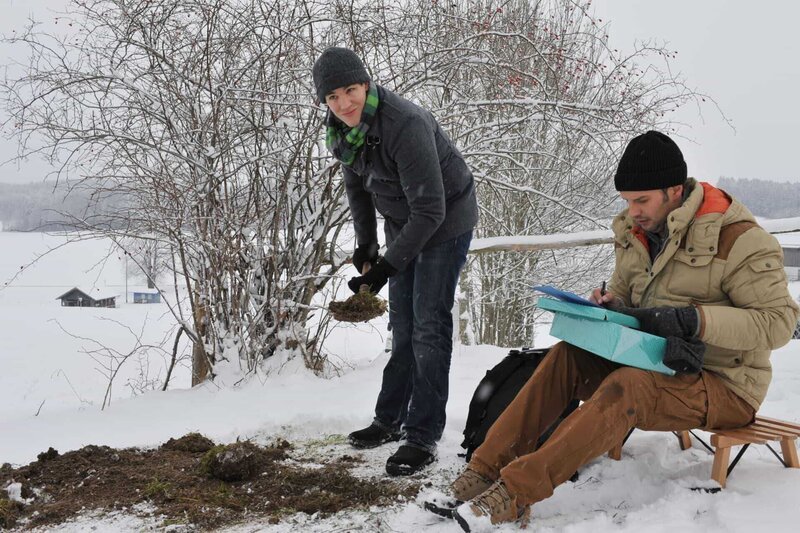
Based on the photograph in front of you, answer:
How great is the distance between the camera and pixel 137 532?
7.32 feet

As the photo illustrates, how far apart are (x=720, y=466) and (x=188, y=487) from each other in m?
2.00

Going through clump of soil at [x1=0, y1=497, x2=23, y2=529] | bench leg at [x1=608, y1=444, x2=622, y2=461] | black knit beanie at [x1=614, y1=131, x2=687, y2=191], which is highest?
black knit beanie at [x1=614, y1=131, x2=687, y2=191]

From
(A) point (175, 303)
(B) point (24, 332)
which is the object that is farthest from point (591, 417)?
(B) point (24, 332)

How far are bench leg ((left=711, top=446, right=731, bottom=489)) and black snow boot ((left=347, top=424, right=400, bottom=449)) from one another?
1.46 metres

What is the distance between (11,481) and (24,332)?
19090 mm

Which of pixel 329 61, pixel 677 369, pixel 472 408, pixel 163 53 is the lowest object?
pixel 472 408

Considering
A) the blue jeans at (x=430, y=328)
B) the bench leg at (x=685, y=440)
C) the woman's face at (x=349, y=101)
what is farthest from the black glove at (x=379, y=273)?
the bench leg at (x=685, y=440)

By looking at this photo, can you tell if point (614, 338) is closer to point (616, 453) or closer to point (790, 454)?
point (616, 453)

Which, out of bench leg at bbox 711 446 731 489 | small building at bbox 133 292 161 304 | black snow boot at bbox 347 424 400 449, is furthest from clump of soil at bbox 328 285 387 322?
small building at bbox 133 292 161 304

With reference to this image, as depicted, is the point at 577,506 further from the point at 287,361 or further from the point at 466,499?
the point at 287,361

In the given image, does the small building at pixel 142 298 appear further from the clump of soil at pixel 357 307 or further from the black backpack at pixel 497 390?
the black backpack at pixel 497 390

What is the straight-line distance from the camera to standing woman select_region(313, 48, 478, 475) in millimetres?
2650

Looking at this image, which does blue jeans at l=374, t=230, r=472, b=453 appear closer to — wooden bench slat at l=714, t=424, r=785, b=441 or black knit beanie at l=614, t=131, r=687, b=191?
black knit beanie at l=614, t=131, r=687, b=191

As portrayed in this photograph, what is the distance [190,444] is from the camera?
3090mm
